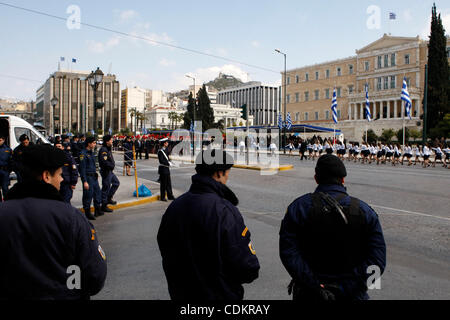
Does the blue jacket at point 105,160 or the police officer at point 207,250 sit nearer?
Result: the police officer at point 207,250

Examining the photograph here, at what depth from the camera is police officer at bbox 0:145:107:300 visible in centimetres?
205

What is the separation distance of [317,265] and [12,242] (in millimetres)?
1904

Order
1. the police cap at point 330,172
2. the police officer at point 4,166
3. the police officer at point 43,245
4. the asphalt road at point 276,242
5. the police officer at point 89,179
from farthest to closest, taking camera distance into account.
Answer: the police officer at point 4,166, the police officer at point 89,179, the asphalt road at point 276,242, the police cap at point 330,172, the police officer at point 43,245

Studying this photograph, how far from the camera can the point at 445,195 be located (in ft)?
38.6

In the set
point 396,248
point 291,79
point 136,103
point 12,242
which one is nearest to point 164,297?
point 12,242

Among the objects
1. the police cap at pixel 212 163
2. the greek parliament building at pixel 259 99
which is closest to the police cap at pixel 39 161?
the police cap at pixel 212 163

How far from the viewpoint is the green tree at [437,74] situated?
167 feet

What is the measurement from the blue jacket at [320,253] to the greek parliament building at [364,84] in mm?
64981

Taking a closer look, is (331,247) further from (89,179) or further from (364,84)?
(364,84)

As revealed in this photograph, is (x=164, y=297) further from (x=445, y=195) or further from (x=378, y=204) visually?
(x=445, y=195)

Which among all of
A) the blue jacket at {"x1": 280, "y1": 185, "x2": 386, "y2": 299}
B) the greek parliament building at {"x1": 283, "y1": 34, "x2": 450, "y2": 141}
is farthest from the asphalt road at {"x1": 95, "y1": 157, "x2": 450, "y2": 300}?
the greek parliament building at {"x1": 283, "y1": 34, "x2": 450, "y2": 141}

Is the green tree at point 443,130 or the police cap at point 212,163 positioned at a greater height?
the green tree at point 443,130

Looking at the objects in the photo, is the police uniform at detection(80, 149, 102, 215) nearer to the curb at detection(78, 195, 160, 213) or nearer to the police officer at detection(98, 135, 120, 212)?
the police officer at detection(98, 135, 120, 212)

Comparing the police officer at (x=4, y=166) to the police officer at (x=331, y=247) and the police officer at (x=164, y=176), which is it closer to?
the police officer at (x=164, y=176)
